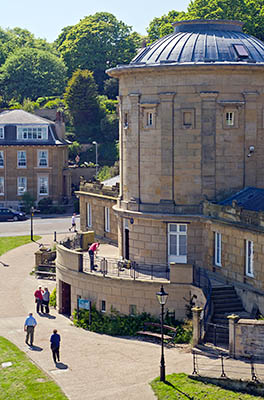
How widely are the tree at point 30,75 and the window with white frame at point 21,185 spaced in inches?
1403

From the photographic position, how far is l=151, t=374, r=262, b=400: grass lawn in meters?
28.2

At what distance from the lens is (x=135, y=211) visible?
133 feet

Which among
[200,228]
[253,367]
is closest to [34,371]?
[253,367]

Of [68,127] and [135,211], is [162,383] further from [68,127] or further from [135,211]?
[68,127]

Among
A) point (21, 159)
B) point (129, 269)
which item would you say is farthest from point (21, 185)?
point (129, 269)

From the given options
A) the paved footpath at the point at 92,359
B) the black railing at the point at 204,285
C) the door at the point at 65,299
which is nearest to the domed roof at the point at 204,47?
the black railing at the point at 204,285

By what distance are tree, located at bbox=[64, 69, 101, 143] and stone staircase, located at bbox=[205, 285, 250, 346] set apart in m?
63.5

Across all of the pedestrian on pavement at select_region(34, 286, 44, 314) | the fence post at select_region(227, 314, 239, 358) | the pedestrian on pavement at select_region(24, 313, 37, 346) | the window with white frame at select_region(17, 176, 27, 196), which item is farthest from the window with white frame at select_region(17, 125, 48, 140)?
the fence post at select_region(227, 314, 239, 358)

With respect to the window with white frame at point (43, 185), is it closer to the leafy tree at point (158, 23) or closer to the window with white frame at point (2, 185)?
the window with white frame at point (2, 185)

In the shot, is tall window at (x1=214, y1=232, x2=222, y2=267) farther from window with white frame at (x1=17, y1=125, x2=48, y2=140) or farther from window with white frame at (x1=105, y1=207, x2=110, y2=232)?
window with white frame at (x1=17, y1=125, x2=48, y2=140)

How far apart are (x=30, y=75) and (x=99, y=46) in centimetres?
1058

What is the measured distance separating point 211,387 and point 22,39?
377 feet

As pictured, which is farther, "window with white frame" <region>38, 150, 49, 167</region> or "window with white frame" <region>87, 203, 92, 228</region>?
"window with white frame" <region>38, 150, 49, 167</region>

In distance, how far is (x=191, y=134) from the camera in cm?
3891
